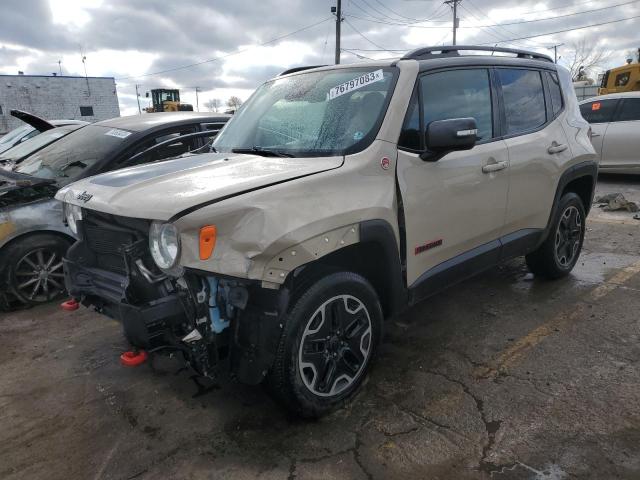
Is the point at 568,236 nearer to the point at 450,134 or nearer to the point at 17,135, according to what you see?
the point at 450,134

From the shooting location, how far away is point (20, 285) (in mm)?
4523

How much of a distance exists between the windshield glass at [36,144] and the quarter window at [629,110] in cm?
960

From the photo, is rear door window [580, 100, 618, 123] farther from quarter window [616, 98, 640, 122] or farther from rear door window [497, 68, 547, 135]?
rear door window [497, 68, 547, 135]

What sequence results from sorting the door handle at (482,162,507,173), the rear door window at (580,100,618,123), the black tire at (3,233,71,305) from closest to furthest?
1. the door handle at (482,162,507,173)
2. the black tire at (3,233,71,305)
3. the rear door window at (580,100,618,123)

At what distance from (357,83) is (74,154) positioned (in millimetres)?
3250

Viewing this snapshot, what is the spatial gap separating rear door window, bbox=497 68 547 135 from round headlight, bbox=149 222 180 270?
106 inches

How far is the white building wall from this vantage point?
133 ft

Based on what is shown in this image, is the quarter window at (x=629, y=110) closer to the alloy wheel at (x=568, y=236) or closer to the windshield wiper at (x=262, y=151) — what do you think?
the alloy wheel at (x=568, y=236)

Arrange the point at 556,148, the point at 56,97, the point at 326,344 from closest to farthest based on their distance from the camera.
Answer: the point at 326,344 < the point at 556,148 < the point at 56,97

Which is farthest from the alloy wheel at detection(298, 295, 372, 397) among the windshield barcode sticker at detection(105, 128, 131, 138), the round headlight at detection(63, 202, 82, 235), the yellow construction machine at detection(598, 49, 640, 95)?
the yellow construction machine at detection(598, 49, 640, 95)

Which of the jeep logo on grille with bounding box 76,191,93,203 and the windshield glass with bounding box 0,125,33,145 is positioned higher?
the jeep logo on grille with bounding box 76,191,93,203

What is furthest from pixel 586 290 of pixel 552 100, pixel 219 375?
pixel 219 375

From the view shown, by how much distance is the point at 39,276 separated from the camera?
4609mm

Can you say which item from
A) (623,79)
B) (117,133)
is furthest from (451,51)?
(623,79)
